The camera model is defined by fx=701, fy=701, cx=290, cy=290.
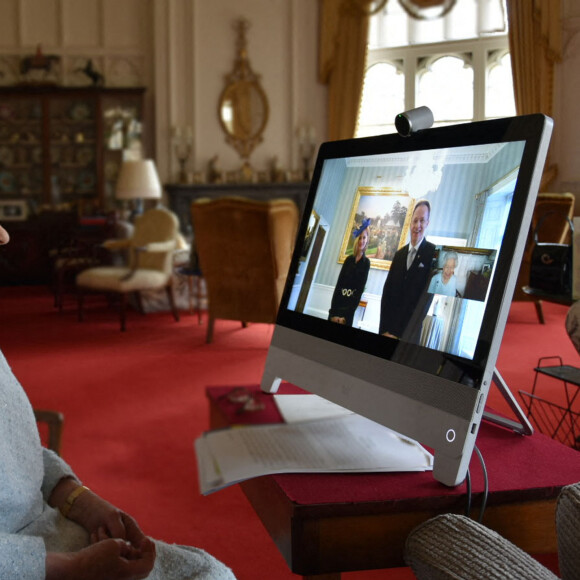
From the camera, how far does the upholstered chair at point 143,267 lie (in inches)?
217

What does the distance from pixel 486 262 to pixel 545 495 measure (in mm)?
322

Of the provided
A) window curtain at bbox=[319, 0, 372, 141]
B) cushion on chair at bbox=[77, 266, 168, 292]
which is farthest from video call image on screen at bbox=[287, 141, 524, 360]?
window curtain at bbox=[319, 0, 372, 141]

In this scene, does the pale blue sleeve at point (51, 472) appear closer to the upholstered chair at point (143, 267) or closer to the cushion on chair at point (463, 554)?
the cushion on chair at point (463, 554)

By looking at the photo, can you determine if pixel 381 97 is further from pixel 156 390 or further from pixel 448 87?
pixel 156 390

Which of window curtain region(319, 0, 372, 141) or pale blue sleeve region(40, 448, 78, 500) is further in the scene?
window curtain region(319, 0, 372, 141)

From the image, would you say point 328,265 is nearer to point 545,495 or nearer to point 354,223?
point 354,223

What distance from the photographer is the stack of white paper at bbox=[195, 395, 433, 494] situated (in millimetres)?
969

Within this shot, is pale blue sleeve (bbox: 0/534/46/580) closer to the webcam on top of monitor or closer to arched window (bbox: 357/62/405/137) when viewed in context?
the webcam on top of monitor

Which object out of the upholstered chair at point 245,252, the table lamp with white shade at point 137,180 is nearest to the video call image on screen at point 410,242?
the upholstered chair at point 245,252

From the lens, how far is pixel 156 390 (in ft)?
12.4

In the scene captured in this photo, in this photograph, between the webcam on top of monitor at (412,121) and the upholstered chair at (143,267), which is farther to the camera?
the upholstered chair at (143,267)

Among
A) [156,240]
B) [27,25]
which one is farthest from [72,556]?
[27,25]

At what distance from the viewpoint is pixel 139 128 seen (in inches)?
314

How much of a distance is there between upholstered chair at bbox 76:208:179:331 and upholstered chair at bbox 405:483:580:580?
4.86 m
